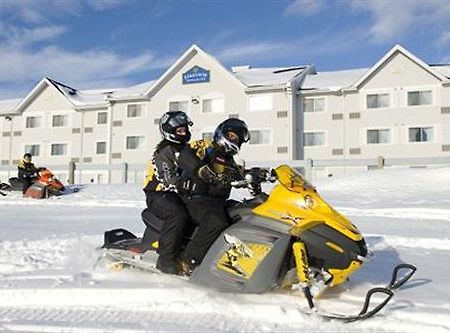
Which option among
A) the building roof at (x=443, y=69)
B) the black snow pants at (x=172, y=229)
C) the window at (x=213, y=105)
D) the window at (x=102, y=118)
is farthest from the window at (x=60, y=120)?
the black snow pants at (x=172, y=229)

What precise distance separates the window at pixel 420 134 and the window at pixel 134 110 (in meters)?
16.8

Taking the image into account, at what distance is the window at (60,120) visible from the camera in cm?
3597

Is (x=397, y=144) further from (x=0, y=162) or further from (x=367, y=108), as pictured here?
(x=0, y=162)

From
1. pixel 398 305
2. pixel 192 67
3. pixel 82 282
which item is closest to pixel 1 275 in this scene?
pixel 82 282

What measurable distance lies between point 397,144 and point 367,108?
2670mm

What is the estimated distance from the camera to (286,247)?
370cm

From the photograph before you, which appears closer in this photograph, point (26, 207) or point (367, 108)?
point (26, 207)

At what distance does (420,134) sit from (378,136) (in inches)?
88.7

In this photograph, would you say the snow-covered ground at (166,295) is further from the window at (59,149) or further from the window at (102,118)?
the window at (59,149)

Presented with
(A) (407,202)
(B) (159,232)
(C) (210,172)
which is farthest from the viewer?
(A) (407,202)

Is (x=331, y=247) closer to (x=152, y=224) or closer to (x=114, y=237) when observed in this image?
(x=152, y=224)

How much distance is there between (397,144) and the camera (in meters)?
28.3

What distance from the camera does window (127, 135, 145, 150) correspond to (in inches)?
1283

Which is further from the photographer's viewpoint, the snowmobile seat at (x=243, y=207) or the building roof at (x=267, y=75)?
the building roof at (x=267, y=75)
